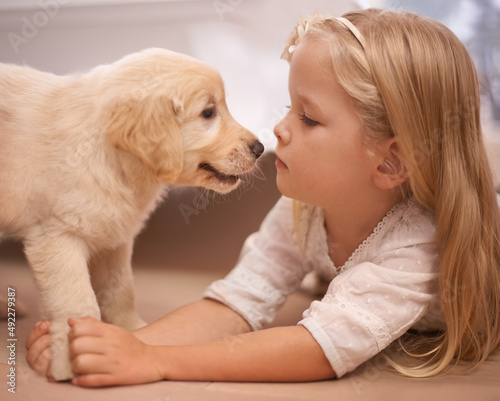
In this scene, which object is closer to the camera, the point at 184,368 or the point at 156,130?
the point at 184,368

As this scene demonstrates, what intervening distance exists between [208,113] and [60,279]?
0.45 metres

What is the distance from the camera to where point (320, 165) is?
122cm

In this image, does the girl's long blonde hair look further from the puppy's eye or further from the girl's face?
the puppy's eye

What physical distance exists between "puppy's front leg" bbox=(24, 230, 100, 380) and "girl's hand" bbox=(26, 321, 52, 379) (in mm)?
18

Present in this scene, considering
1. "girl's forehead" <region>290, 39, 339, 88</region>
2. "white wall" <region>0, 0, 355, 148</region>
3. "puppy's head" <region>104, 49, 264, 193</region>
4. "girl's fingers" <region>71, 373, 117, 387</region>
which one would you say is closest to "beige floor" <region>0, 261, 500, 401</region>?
"girl's fingers" <region>71, 373, 117, 387</region>

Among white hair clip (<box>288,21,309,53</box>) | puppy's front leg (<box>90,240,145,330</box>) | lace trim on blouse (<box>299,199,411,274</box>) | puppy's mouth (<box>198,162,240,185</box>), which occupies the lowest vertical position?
puppy's front leg (<box>90,240,145,330</box>)

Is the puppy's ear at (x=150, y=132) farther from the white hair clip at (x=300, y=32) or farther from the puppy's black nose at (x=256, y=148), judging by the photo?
the white hair clip at (x=300, y=32)

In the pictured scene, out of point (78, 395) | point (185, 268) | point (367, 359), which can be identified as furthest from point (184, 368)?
point (185, 268)

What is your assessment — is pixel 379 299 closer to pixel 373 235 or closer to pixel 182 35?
pixel 373 235

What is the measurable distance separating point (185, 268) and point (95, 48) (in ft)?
2.71

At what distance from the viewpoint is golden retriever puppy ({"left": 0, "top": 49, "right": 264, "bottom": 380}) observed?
1145 mm

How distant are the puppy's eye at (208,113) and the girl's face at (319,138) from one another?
0.14 meters

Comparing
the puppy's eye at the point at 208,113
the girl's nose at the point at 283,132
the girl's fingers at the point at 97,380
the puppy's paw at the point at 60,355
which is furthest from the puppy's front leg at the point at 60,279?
the girl's nose at the point at 283,132

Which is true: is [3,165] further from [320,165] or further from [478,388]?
[478,388]
